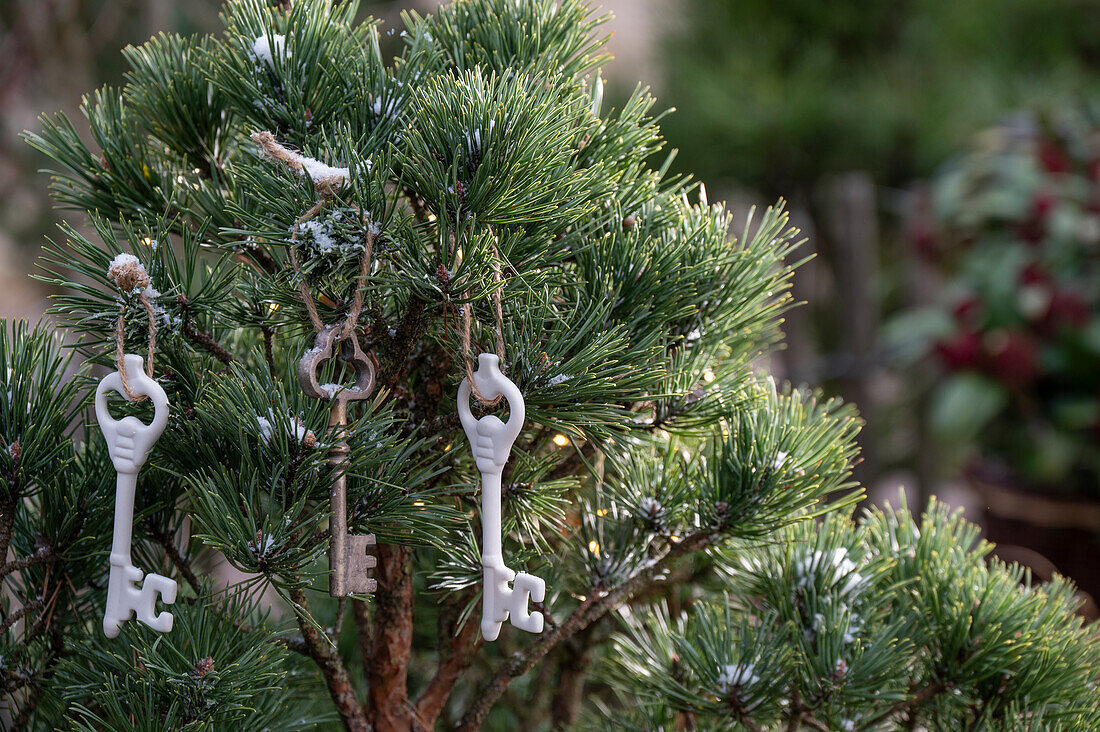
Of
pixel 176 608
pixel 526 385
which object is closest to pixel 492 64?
pixel 526 385

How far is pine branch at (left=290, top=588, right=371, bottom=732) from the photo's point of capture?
365mm

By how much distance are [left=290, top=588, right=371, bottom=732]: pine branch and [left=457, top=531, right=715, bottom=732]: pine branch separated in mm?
52

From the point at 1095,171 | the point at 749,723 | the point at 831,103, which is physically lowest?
the point at 749,723

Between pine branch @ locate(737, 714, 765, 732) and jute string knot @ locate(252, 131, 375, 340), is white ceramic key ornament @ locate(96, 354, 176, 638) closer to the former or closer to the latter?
jute string knot @ locate(252, 131, 375, 340)

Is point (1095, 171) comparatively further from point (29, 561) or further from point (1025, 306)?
point (29, 561)

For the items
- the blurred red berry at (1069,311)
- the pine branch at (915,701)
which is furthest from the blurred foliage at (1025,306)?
the pine branch at (915,701)

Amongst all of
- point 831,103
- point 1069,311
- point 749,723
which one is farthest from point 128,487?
point 831,103

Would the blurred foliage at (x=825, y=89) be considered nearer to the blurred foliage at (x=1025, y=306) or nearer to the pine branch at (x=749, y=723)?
the blurred foliage at (x=1025, y=306)

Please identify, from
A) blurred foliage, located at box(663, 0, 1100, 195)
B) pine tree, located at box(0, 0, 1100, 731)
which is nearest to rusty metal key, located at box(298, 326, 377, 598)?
pine tree, located at box(0, 0, 1100, 731)

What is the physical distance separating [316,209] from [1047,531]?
1.08 metres

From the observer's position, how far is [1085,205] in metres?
1.28

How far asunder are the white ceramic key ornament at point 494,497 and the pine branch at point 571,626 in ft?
0.27

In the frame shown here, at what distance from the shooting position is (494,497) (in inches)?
13.2

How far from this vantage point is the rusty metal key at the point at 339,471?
32 centimetres
